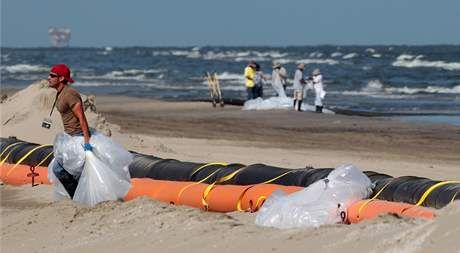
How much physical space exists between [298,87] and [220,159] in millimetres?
10994

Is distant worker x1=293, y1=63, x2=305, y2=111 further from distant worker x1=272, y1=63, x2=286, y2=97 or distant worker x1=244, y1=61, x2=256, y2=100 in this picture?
distant worker x1=244, y1=61, x2=256, y2=100

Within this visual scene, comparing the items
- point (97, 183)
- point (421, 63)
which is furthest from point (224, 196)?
point (421, 63)

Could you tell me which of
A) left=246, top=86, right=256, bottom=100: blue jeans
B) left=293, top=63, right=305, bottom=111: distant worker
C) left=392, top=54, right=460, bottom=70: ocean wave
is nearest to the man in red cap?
left=293, top=63, right=305, bottom=111: distant worker

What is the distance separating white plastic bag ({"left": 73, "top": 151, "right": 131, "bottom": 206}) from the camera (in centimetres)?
1035

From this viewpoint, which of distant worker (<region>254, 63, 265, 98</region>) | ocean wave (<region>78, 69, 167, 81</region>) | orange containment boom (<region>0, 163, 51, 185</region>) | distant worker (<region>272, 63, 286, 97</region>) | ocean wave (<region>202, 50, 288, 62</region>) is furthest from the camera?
ocean wave (<region>202, 50, 288, 62</region>)

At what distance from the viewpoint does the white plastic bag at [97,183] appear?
34.0ft

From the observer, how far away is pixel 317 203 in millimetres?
8938

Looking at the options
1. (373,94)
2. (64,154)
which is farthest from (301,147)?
(373,94)

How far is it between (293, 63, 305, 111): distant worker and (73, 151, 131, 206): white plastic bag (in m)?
16.3

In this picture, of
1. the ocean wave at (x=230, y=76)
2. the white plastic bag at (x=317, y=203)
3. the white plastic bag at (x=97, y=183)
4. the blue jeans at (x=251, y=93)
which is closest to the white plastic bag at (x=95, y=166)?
the white plastic bag at (x=97, y=183)

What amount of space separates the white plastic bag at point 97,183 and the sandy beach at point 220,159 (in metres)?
0.26

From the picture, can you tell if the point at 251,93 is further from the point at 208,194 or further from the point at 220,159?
the point at 208,194

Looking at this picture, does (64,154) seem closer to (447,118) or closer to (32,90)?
(32,90)

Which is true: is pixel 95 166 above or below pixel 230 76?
above
